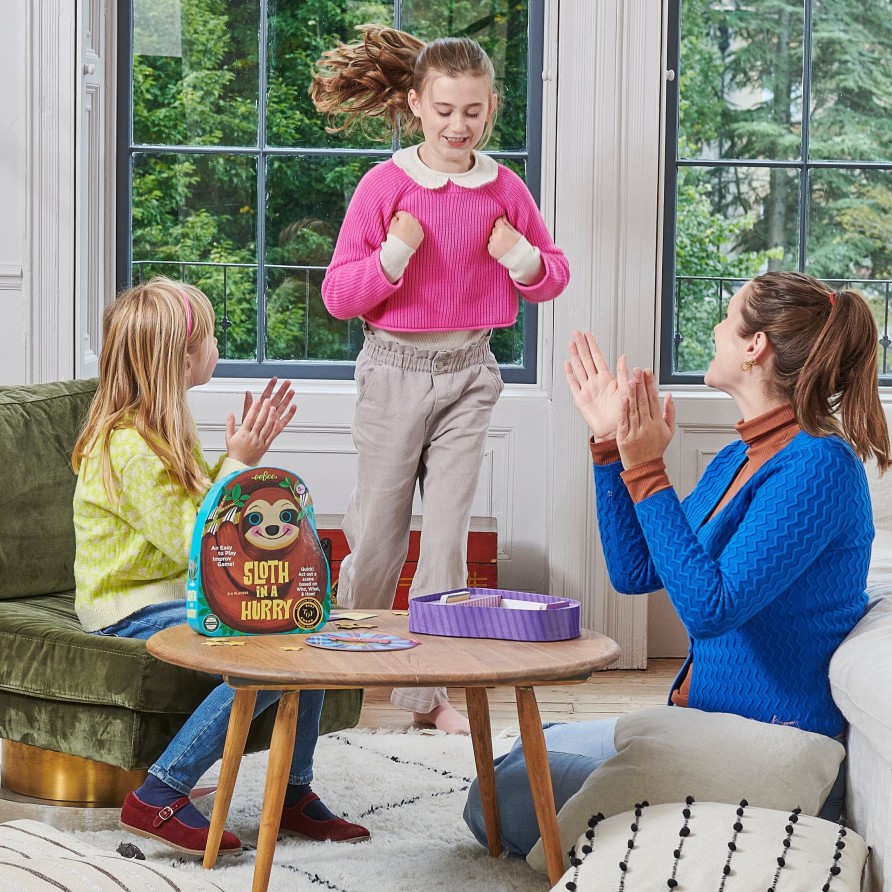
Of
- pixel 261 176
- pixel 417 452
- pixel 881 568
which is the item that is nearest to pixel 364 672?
pixel 881 568

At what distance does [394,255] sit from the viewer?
2.94 meters

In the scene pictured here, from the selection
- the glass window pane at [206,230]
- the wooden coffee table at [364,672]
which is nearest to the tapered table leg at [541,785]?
the wooden coffee table at [364,672]

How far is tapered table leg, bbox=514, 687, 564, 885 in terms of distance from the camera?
1.84 m

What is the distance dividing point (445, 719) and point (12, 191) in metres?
1.96

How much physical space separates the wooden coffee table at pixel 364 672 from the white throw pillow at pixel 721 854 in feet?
0.57

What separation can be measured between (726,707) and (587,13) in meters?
2.37

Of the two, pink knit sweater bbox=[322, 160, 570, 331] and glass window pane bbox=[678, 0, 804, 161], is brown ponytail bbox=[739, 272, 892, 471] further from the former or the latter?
glass window pane bbox=[678, 0, 804, 161]

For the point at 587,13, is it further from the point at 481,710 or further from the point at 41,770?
the point at 41,770

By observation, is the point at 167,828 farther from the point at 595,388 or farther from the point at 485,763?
the point at 595,388

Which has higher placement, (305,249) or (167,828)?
(305,249)

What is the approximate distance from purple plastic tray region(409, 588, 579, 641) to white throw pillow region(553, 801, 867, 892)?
0.30m

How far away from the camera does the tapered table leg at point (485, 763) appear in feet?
7.07

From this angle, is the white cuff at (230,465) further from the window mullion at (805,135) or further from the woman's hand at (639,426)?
the window mullion at (805,135)

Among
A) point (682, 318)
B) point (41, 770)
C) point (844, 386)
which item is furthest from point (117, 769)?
point (682, 318)
